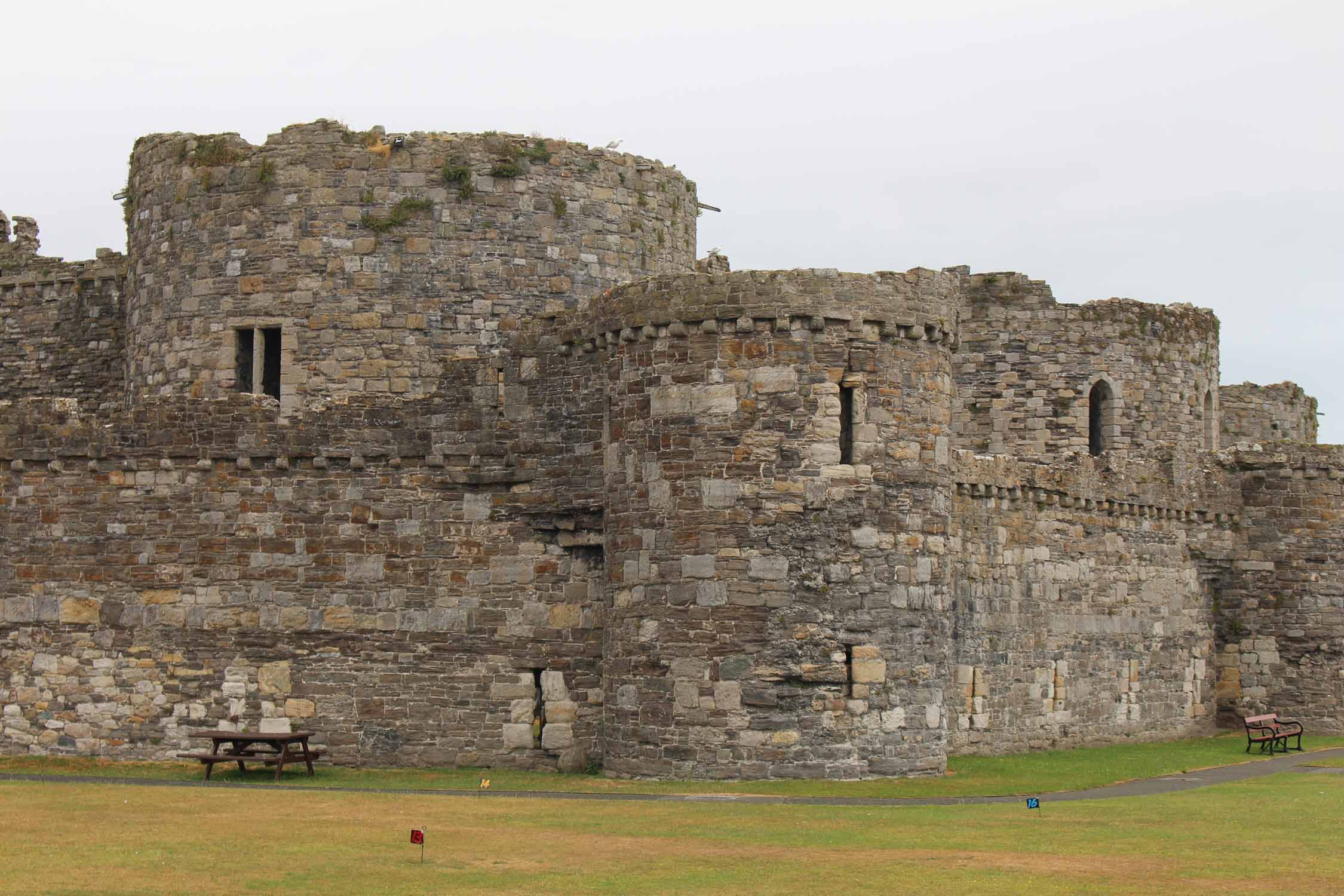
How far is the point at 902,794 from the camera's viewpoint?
84.2 ft

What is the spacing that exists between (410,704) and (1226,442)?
26.4 m

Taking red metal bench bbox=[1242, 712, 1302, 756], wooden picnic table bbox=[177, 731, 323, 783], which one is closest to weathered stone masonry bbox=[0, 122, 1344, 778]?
wooden picnic table bbox=[177, 731, 323, 783]

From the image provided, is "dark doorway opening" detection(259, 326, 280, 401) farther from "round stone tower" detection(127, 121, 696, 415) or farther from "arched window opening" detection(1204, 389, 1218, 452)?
"arched window opening" detection(1204, 389, 1218, 452)

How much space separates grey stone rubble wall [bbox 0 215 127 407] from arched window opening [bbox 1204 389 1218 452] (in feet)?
74.6

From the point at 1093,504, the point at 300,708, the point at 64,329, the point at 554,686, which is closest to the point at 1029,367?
the point at 1093,504

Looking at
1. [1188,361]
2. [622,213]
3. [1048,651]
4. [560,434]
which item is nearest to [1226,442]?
[1188,361]

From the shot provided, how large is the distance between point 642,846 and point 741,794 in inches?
188

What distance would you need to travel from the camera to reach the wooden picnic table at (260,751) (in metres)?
27.1

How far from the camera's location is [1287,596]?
4041 centimetres

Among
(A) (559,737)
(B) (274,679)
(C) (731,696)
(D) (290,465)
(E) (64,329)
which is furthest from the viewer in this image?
(E) (64,329)

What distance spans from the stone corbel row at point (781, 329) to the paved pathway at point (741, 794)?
618 centimetres

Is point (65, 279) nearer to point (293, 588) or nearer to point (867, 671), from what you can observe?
point (293, 588)

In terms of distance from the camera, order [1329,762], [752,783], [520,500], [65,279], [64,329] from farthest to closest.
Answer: [65,279], [64,329], [1329,762], [520,500], [752,783]

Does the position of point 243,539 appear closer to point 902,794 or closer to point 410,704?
point 410,704
